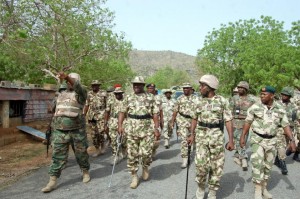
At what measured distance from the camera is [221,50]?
44750 mm

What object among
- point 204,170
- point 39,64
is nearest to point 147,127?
point 204,170

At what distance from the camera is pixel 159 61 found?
138 meters

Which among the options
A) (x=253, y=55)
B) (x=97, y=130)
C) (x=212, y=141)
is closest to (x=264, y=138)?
(x=212, y=141)

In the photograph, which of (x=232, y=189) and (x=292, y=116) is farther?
(x=292, y=116)

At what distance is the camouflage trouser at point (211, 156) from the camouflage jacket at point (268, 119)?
79 centimetres

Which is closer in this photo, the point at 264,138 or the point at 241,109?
the point at 264,138

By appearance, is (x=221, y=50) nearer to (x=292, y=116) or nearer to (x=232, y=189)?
(x=292, y=116)

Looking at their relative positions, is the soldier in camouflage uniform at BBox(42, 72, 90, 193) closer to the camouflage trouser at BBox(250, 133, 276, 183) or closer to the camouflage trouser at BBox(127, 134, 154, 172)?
the camouflage trouser at BBox(127, 134, 154, 172)

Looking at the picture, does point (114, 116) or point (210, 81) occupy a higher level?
point (210, 81)

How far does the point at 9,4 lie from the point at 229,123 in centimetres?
610

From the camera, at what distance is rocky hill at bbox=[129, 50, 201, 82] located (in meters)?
128

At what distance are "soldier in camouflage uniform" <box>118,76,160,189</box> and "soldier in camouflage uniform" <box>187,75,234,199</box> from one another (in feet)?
4.22

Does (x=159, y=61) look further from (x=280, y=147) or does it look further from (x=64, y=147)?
(x=64, y=147)

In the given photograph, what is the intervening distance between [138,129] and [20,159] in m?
4.18
